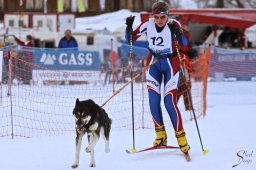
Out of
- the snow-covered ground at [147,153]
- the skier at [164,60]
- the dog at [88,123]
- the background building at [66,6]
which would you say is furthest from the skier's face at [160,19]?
the background building at [66,6]

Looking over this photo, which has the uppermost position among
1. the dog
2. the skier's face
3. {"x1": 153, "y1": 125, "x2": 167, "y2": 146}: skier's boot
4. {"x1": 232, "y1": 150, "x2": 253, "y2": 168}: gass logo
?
the skier's face

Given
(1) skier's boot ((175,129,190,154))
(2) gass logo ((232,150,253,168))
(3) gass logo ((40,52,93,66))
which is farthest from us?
(3) gass logo ((40,52,93,66))

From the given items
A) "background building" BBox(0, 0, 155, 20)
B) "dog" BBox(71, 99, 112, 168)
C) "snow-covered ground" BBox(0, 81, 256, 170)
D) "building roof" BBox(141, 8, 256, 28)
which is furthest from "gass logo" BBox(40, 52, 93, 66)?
"background building" BBox(0, 0, 155, 20)

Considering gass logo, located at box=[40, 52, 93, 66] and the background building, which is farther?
the background building

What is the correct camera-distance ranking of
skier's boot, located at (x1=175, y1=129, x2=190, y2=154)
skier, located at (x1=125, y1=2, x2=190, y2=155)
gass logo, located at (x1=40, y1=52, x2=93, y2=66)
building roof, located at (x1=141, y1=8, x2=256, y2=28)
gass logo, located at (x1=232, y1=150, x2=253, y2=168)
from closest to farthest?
gass logo, located at (x1=232, y1=150, x2=253, y2=168)
skier's boot, located at (x1=175, y1=129, x2=190, y2=154)
skier, located at (x1=125, y1=2, x2=190, y2=155)
gass logo, located at (x1=40, y1=52, x2=93, y2=66)
building roof, located at (x1=141, y1=8, x2=256, y2=28)

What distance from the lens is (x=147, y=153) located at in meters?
6.91

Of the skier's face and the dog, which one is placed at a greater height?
the skier's face

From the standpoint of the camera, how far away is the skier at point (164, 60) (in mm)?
6609

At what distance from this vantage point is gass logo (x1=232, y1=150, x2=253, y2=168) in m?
6.21

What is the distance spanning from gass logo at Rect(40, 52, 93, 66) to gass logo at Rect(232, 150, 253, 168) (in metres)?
9.62

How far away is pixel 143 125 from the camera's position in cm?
942

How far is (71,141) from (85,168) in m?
1.77

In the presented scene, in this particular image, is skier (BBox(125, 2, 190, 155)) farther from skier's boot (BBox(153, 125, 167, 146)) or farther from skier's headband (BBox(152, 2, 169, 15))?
skier's boot (BBox(153, 125, 167, 146))

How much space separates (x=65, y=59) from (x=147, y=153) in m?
9.39
